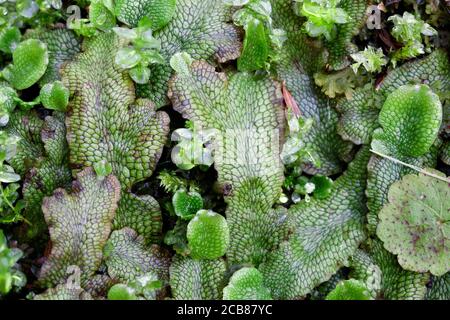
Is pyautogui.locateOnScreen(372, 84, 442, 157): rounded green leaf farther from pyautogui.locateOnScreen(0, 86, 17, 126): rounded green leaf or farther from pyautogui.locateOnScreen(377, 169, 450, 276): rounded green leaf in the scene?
pyautogui.locateOnScreen(0, 86, 17, 126): rounded green leaf

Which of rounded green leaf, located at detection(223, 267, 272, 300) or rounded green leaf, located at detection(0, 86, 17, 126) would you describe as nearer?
rounded green leaf, located at detection(223, 267, 272, 300)

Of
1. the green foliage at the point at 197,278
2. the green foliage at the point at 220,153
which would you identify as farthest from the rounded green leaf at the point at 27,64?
the green foliage at the point at 197,278

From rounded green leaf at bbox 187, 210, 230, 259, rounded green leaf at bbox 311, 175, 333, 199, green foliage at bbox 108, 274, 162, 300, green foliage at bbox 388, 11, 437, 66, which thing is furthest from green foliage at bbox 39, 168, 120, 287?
green foliage at bbox 388, 11, 437, 66

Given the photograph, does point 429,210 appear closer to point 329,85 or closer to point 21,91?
point 329,85

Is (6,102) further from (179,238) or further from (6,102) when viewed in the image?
(179,238)

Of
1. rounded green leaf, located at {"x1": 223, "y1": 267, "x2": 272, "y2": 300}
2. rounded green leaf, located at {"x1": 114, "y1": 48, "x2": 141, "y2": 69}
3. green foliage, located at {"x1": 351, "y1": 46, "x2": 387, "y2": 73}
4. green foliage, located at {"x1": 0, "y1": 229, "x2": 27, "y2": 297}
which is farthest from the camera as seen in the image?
green foliage, located at {"x1": 351, "y1": 46, "x2": 387, "y2": 73}

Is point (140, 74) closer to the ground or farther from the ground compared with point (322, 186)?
farther from the ground

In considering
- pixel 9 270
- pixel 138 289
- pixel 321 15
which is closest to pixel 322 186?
pixel 321 15
